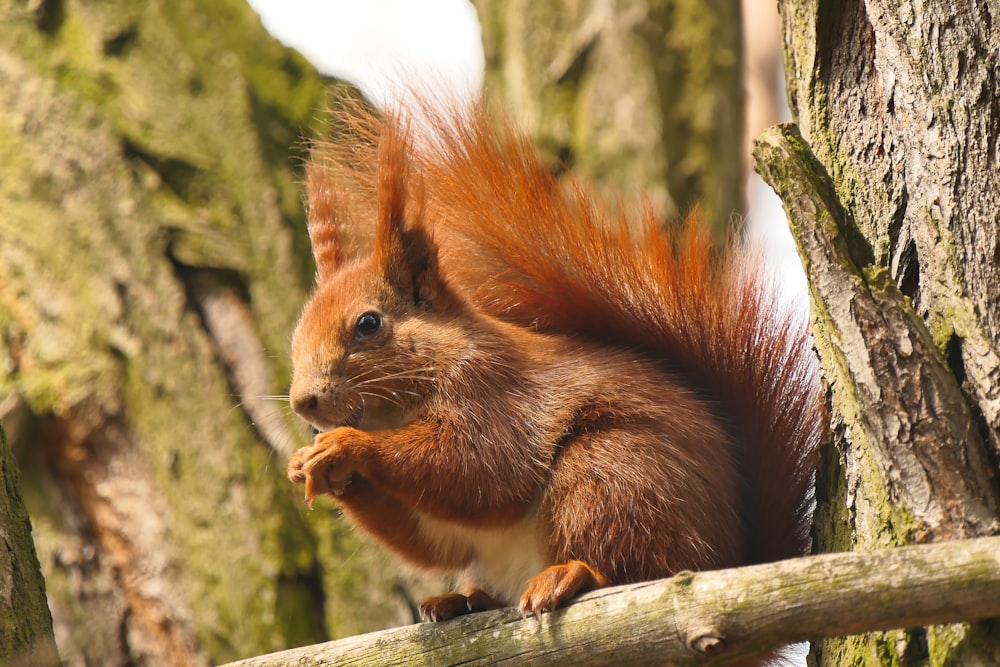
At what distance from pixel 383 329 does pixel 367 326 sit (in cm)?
3

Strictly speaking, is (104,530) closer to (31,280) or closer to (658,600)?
(31,280)

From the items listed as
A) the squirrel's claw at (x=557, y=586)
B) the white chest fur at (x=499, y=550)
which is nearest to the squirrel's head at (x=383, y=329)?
the white chest fur at (x=499, y=550)

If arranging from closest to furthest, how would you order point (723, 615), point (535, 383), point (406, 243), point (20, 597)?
1. point (723, 615)
2. point (20, 597)
3. point (535, 383)
4. point (406, 243)

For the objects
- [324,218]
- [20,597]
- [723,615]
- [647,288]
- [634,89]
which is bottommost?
[723,615]

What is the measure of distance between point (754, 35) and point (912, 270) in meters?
4.57

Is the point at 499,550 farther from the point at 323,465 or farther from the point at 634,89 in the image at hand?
the point at 634,89

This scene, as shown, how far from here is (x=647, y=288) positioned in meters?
2.10

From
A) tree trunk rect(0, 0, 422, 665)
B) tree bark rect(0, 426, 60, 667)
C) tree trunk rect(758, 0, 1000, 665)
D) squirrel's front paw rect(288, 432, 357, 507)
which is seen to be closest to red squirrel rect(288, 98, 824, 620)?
squirrel's front paw rect(288, 432, 357, 507)

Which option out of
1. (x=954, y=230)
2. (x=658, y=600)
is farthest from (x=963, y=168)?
(x=658, y=600)

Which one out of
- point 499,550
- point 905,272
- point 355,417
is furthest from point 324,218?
point 905,272

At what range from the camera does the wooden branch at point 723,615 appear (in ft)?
3.94

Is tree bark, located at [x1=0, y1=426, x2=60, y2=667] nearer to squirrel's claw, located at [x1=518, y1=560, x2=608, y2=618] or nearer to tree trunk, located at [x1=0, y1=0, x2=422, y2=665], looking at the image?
squirrel's claw, located at [x1=518, y1=560, x2=608, y2=618]

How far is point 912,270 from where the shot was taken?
1.67 meters

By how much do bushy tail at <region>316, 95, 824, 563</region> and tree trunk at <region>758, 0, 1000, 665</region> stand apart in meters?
0.24
